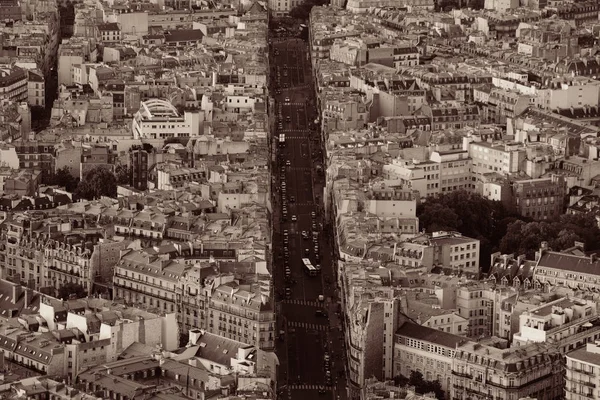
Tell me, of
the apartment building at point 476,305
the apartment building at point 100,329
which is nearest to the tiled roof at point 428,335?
the apartment building at point 476,305

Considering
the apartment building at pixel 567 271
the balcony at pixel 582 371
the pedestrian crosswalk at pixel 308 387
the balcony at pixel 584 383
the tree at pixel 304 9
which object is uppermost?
the tree at pixel 304 9

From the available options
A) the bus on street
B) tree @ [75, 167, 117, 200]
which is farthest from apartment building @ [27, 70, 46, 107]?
the bus on street

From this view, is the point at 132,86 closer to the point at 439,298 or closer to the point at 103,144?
the point at 103,144

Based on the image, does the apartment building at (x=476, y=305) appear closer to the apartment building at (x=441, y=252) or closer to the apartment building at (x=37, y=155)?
the apartment building at (x=441, y=252)

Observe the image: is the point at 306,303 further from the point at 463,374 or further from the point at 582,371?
the point at 582,371

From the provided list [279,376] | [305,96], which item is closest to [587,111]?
[305,96]

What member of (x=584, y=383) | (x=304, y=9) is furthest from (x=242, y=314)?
(x=304, y=9)
